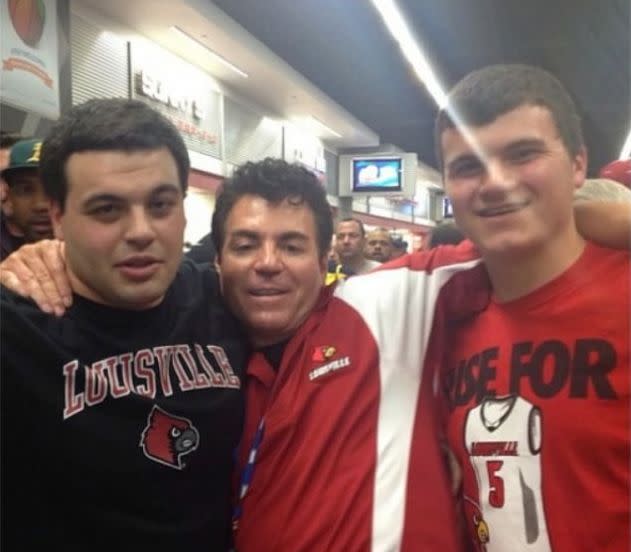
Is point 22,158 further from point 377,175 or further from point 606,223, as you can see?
point 377,175

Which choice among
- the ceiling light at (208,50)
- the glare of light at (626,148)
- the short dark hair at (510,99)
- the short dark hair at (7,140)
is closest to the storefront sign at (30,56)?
the short dark hair at (7,140)

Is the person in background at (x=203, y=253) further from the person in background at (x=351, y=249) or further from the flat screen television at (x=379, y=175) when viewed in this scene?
the flat screen television at (x=379, y=175)

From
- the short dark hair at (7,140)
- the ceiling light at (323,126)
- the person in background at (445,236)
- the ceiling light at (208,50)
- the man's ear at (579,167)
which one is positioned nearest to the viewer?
the man's ear at (579,167)

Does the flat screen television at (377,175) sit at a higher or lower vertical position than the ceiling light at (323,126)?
lower

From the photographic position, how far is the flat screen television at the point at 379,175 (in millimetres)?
13602

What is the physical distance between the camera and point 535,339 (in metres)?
1.52

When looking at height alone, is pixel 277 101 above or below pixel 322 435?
above

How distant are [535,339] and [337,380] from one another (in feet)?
1.52

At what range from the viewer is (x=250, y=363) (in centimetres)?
176

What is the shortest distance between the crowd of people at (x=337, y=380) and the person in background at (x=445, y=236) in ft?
7.66

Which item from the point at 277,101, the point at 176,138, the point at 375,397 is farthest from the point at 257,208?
the point at 277,101

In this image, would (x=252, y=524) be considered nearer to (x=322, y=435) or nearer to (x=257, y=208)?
(x=322, y=435)

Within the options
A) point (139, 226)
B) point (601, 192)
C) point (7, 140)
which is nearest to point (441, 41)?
point (7, 140)

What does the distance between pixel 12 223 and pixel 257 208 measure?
1.46 metres
